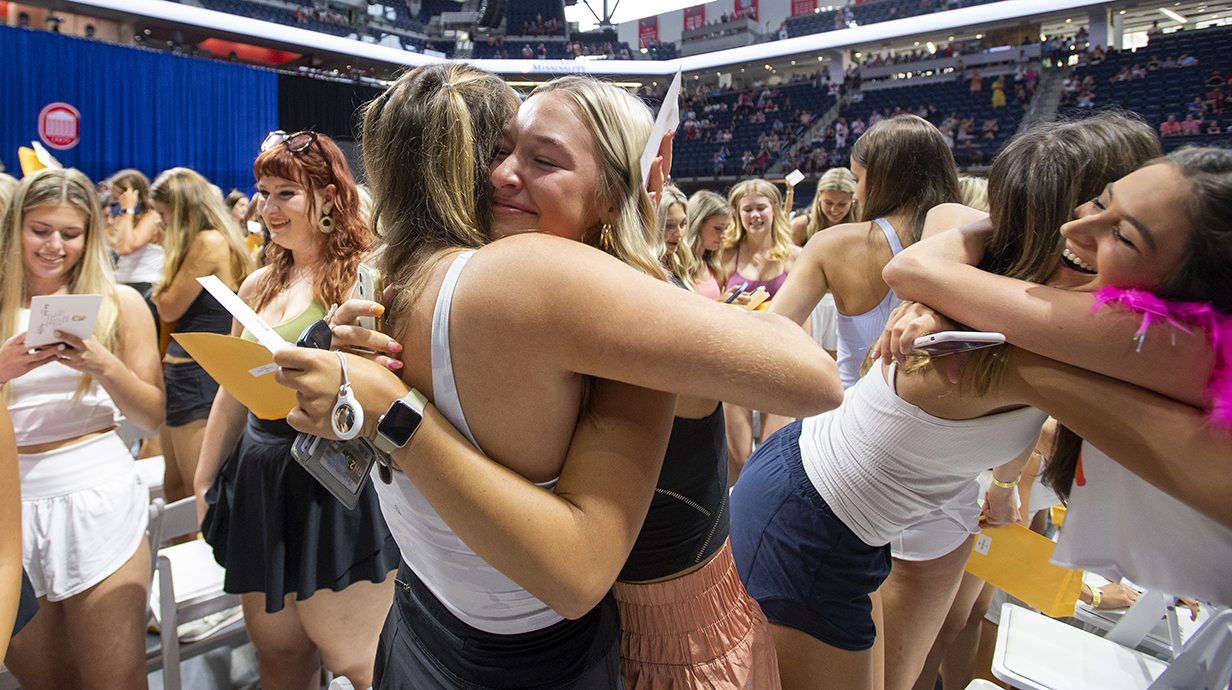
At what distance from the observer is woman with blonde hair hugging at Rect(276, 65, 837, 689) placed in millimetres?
770

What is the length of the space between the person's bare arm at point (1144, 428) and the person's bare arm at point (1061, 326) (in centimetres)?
3

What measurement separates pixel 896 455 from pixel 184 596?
6.67ft

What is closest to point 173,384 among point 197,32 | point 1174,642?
point 1174,642

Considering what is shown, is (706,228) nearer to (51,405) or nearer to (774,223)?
(774,223)

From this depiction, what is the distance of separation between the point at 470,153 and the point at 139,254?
4933 mm

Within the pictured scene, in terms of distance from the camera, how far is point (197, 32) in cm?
1658

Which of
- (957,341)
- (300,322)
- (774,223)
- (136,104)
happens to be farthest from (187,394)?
(136,104)

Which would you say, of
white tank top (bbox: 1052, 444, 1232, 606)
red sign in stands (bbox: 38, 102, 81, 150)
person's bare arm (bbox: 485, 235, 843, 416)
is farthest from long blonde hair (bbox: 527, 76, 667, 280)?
red sign in stands (bbox: 38, 102, 81, 150)

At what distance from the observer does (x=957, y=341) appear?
41.1 inches

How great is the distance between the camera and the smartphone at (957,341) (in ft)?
3.38

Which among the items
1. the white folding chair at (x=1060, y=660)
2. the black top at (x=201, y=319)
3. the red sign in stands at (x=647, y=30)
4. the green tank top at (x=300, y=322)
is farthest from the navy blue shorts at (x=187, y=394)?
the red sign in stands at (x=647, y=30)

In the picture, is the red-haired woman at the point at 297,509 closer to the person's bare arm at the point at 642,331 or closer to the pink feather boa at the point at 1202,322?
the person's bare arm at the point at 642,331

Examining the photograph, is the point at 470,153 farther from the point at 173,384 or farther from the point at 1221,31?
the point at 1221,31

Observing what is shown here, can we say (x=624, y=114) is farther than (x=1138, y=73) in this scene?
No
